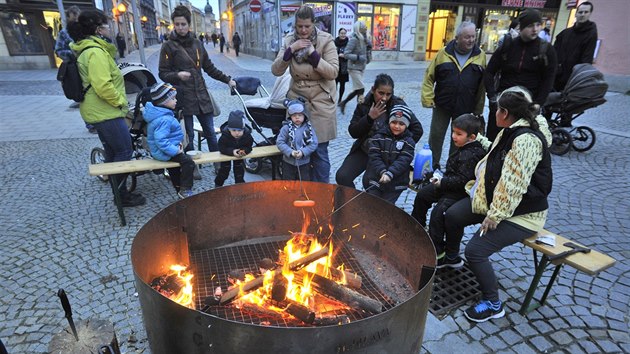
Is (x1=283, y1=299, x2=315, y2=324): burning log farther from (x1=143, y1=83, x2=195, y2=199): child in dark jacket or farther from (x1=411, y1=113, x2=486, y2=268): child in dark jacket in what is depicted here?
(x1=143, y1=83, x2=195, y2=199): child in dark jacket

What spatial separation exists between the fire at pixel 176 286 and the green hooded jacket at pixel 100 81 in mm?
2253

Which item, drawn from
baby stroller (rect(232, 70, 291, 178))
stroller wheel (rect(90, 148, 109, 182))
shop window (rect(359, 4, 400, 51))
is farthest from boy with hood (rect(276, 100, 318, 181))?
shop window (rect(359, 4, 400, 51))

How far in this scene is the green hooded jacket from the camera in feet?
13.1

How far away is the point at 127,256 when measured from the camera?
370 centimetres

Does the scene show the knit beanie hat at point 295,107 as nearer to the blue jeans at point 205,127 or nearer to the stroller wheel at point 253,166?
the blue jeans at point 205,127

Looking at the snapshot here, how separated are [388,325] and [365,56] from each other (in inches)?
363

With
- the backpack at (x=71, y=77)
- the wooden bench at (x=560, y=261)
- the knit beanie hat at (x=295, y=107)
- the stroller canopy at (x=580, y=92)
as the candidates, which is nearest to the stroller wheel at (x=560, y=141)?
the stroller canopy at (x=580, y=92)

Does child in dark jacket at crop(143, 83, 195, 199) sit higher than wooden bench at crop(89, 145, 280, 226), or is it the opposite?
child in dark jacket at crop(143, 83, 195, 199)

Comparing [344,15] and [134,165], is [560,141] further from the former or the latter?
[344,15]

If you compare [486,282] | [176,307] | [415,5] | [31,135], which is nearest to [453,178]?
[486,282]

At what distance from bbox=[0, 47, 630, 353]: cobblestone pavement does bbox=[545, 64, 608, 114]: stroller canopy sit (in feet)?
2.91

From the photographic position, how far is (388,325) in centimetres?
186

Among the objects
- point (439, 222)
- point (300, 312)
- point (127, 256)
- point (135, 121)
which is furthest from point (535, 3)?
point (300, 312)

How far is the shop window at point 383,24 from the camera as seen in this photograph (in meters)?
21.6
